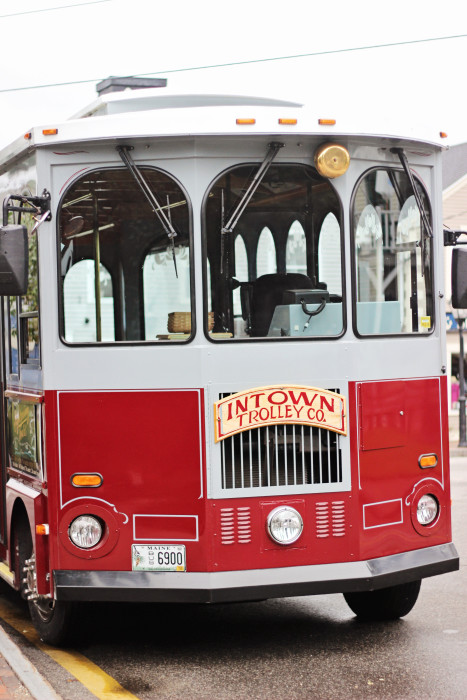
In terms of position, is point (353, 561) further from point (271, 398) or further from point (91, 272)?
point (91, 272)

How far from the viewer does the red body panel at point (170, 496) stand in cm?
585

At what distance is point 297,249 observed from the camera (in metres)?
6.29

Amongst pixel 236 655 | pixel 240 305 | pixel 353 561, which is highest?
pixel 240 305

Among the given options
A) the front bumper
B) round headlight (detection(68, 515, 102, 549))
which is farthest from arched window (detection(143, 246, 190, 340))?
the front bumper

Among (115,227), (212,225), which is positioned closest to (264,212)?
(212,225)

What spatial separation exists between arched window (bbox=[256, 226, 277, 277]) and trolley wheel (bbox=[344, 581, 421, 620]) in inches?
88.0

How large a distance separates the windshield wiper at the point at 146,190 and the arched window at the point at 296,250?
2.38ft

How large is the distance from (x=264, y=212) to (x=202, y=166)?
436 millimetres

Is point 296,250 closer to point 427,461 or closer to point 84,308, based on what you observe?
point 84,308

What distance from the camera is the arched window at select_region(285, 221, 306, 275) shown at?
6223 mm

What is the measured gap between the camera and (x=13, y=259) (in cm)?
579

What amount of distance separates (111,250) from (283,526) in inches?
74.4

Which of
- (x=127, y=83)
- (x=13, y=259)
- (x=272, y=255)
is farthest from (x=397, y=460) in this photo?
(x=127, y=83)

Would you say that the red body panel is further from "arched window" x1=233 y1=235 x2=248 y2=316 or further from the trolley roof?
the trolley roof
